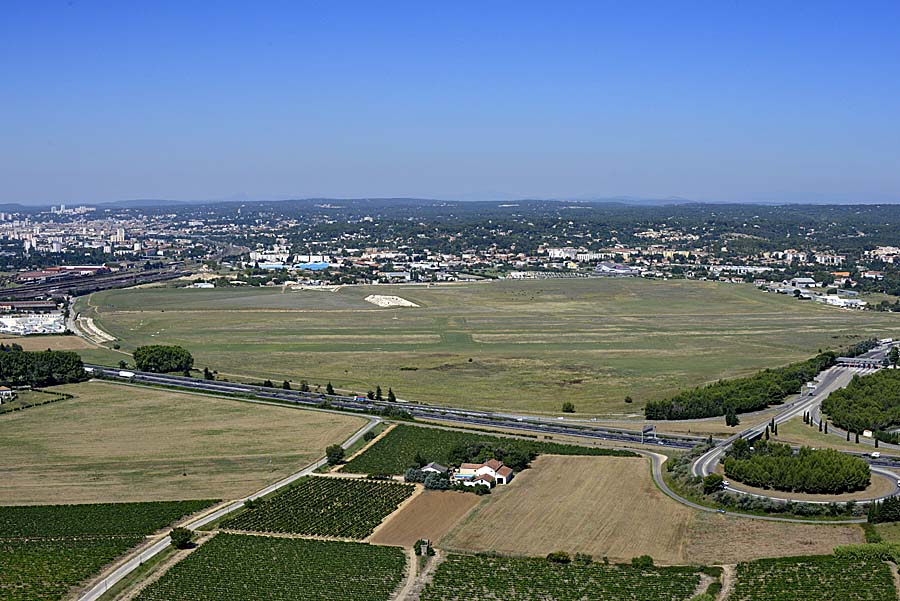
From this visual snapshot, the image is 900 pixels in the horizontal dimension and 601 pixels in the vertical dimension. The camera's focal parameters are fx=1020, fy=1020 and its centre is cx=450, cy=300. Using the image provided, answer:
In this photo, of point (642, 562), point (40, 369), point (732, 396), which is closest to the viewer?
point (642, 562)

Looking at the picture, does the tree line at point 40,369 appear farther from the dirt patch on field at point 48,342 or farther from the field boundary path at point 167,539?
the field boundary path at point 167,539

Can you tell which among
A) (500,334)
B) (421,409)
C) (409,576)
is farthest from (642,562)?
(500,334)

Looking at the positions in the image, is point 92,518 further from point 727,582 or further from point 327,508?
point 727,582

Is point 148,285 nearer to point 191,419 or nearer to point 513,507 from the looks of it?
point 191,419

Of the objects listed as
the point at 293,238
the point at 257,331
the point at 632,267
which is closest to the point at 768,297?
the point at 632,267

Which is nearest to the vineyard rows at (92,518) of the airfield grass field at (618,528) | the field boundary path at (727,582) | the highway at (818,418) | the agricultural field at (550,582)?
the airfield grass field at (618,528)

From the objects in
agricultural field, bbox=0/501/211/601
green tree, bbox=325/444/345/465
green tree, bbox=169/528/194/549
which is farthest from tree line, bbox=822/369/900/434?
green tree, bbox=169/528/194/549

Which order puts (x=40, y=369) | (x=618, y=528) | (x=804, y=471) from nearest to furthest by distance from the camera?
(x=618, y=528) < (x=804, y=471) < (x=40, y=369)
